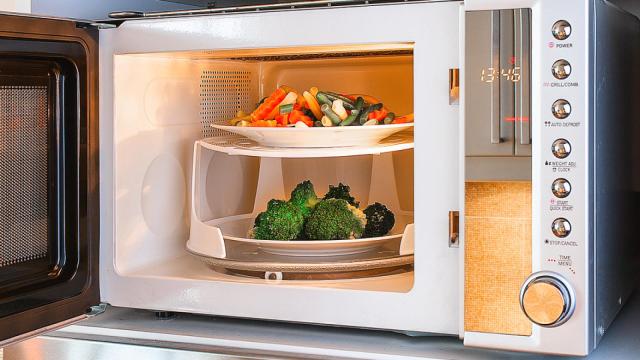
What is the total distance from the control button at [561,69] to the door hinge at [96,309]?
656 millimetres

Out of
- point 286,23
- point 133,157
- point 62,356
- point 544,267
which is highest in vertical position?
point 286,23

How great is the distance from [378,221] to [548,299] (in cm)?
39

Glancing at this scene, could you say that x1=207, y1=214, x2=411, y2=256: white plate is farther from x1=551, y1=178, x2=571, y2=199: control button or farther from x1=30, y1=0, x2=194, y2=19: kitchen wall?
x1=30, y1=0, x2=194, y2=19: kitchen wall

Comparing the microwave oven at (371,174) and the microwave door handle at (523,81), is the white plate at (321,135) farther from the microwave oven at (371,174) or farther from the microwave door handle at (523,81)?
the microwave door handle at (523,81)

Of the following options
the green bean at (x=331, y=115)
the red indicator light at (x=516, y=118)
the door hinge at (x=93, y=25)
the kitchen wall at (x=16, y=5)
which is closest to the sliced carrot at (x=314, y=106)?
the green bean at (x=331, y=115)

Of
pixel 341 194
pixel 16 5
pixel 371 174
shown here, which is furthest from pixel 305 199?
pixel 16 5

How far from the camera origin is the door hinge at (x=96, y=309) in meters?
1.19

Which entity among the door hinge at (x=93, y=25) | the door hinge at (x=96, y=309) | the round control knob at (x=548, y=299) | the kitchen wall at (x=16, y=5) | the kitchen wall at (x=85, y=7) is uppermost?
the kitchen wall at (x=16, y=5)

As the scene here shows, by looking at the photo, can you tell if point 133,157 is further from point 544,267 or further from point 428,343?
point 544,267

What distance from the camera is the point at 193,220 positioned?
51.0 inches

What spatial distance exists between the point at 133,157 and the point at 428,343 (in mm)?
486

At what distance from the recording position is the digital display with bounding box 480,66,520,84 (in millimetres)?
976

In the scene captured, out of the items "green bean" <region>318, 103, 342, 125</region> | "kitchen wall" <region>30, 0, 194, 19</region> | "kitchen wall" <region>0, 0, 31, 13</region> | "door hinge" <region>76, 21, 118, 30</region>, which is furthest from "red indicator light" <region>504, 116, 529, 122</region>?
"kitchen wall" <region>0, 0, 31, 13</region>

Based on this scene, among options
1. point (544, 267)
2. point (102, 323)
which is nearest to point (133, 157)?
point (102, 323)
